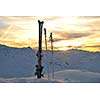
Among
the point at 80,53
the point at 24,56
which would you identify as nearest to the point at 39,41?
the point at 24,56

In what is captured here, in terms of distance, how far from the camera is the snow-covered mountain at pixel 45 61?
465cm

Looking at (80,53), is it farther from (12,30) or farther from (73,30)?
(12,30)

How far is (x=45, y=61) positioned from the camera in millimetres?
4727

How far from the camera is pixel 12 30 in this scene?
4.73m

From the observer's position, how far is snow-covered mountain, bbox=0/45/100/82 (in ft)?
15.3

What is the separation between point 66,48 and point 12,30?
84 cm
